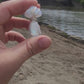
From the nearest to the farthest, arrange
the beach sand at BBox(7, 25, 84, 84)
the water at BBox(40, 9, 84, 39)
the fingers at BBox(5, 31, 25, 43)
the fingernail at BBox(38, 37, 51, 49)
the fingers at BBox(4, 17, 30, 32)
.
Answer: the fingernail at BBox(38, 37, 51, 49)
the fingers at BBox(4, 17, 30, 32)
the fingers at BBox(5, 31, 25, 43)
the beach sand at BBox(7, 25, 84, 84)
the water at BBox(40, 9, 84, 39)

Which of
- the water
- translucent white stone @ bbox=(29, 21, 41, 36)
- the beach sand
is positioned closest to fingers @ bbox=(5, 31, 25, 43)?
translucent white stone @ bbox=(29, 21, 41, 36)

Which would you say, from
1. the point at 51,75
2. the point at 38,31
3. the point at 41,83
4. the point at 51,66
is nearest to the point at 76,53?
the point at 51,66

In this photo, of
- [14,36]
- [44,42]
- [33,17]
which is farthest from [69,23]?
[44,42]

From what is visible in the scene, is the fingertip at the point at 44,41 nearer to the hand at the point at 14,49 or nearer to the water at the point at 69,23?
the hand at the point at 14,49

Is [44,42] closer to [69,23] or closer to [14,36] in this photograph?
[14,36]

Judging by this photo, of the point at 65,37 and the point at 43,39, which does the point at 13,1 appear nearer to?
the point at 43,39

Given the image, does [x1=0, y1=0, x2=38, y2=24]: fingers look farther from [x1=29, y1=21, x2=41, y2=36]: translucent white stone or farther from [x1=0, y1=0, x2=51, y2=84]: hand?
[x1=29, y1=21, x2=41, y2=36]: translucent white stone

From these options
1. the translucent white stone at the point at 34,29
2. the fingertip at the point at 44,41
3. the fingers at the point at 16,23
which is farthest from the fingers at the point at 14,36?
the fingertip at the point at 44,41
